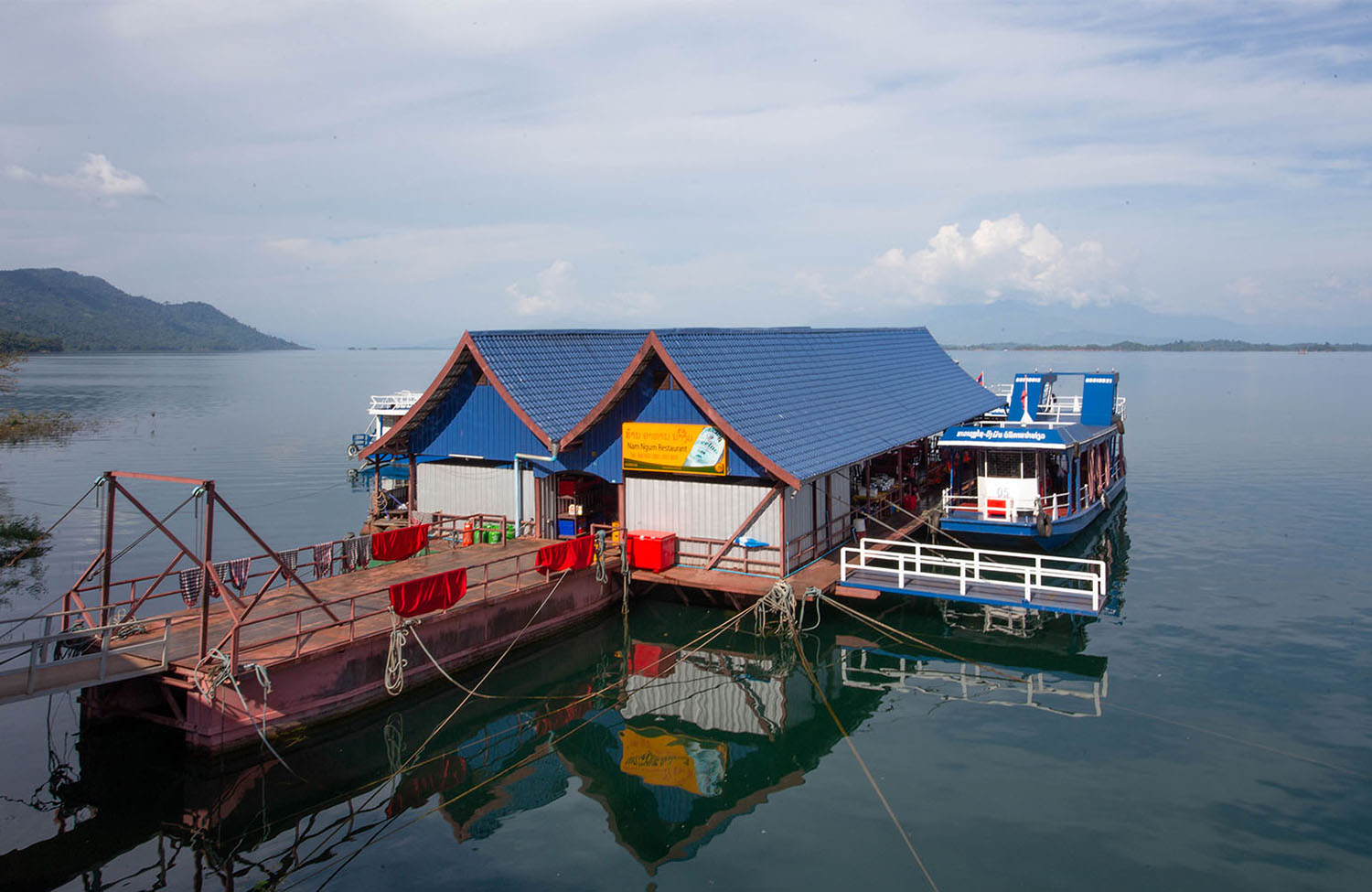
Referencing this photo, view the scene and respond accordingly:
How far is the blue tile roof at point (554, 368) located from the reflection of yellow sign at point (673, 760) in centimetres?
1069

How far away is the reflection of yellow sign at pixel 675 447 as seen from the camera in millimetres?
24391

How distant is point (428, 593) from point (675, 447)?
8.00m

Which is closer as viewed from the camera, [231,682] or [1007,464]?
[231,682]

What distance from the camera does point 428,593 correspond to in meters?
19.7

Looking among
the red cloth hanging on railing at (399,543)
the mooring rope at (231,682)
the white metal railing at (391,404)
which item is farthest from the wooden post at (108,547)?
the white metal railing at (391,404)

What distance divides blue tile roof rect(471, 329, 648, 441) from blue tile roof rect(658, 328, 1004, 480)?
4.90 meters

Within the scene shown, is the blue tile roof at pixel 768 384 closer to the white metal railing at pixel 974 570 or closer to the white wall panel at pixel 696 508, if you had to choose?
the white wall panel at pixel 696 508

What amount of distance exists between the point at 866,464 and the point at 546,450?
1214cm

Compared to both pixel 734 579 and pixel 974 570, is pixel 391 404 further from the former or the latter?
pixel 974 570

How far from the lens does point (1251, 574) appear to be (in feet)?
99.4

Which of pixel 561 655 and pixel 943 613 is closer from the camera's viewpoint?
pixel 561 655

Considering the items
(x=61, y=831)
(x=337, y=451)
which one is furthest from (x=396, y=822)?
(x=337, y=451)

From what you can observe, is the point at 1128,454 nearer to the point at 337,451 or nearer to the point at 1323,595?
the point at 1323,595

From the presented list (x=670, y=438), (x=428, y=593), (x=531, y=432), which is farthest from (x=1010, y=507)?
(x=428, y=593)
